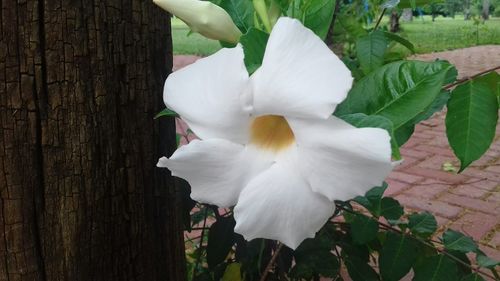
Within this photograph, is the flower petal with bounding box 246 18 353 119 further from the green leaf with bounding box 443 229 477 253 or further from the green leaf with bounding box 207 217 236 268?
the green leaf with bounding box 443 229 477 253

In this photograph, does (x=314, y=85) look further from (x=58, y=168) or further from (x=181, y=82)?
(x=58, y=168)

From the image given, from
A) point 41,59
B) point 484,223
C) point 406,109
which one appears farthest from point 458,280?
point 484,223

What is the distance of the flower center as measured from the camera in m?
0.75

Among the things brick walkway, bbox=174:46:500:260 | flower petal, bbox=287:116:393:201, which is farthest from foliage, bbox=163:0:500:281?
brick walkway, bbox=174:46:500:260

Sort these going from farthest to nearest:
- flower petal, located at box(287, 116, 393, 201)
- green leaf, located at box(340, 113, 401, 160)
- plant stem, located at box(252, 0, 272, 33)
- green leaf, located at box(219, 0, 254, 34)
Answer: green leaf, located at box(219, 0, 254, 34), plant stem, located at box(252, 0, 272, 33), green leaf, located at box(340, 113, 401, 160), flower petal, located at box(287, 116, 393, 201)

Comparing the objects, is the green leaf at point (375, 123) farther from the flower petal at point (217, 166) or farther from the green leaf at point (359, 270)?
the green leaf at point (359, 270)

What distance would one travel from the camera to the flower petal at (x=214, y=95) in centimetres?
69

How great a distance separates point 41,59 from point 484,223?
9.37 ft

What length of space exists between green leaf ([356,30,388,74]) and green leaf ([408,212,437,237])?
1.58 feet

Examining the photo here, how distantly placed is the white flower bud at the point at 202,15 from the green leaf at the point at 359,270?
0.86 meters

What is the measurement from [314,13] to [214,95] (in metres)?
0.28

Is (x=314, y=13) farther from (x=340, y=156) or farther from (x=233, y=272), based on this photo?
(x=233, y=272)

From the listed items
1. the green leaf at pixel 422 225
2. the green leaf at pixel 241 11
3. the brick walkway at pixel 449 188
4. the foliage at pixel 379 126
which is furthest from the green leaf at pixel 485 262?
the brick walkway at pixel 449 188

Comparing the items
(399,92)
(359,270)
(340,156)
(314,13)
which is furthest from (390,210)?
(340,156)
